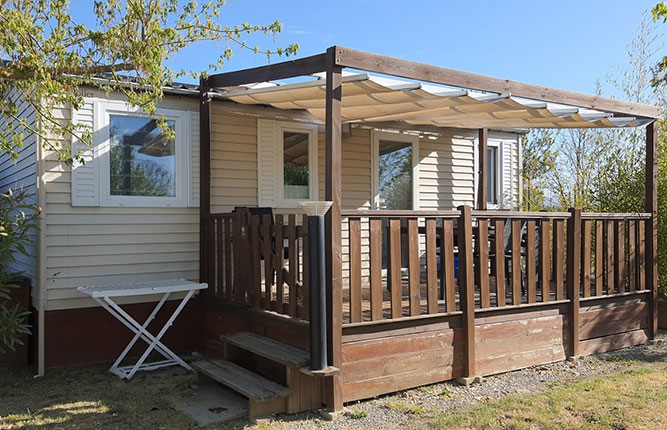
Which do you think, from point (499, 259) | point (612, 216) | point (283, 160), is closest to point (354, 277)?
point (499, 259)

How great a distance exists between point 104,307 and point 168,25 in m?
2.63

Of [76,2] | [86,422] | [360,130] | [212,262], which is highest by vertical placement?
[76,2]

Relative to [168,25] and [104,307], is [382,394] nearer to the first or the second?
[104,307]

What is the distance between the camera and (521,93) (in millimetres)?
5105

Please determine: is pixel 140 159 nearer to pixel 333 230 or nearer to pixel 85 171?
pixel 85 171

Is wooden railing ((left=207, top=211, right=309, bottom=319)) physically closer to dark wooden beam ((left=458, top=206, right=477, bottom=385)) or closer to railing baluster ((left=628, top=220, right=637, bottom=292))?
dark wooden beam ((left=458, top=206, right=477, bottom=385))

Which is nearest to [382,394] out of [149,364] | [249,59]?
[149,364]

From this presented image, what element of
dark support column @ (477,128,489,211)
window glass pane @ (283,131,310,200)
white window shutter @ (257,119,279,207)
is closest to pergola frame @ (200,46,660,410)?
white window shutter @ (257,119,279,207)

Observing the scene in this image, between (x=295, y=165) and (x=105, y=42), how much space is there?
284 cm

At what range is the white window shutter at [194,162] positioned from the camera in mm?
6020

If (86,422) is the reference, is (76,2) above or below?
above

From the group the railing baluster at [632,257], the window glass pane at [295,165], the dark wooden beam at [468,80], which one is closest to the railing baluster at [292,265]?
the dark wooden beam at [468,80]

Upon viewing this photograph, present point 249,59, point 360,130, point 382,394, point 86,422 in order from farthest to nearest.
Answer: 1. point 360,130
2. point 249,59
3. point 382,394
4. point 86,422

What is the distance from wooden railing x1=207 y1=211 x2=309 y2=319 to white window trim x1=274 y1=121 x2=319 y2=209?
1103 mm
